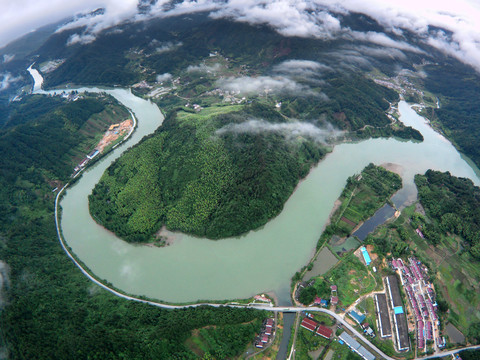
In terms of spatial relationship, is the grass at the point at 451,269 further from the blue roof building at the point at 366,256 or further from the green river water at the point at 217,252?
the green river water at the point at 217,252

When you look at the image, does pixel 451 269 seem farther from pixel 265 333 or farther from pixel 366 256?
pixel 265 333

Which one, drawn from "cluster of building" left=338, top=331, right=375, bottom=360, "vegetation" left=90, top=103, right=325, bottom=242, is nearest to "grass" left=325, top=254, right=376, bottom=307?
"cluster of building" left=338, top=331, right=375, bottom=360

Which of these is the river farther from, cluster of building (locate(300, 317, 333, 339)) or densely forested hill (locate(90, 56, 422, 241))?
cluster of building (locate(300, 317, 333, 339))

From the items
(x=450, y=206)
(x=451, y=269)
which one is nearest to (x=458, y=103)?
(x=450, y=206)

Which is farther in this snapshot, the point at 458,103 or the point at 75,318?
the point at 458,103

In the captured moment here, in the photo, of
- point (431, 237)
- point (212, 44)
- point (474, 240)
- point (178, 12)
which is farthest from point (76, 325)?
point (178, 12)

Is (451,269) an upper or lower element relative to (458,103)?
upper
